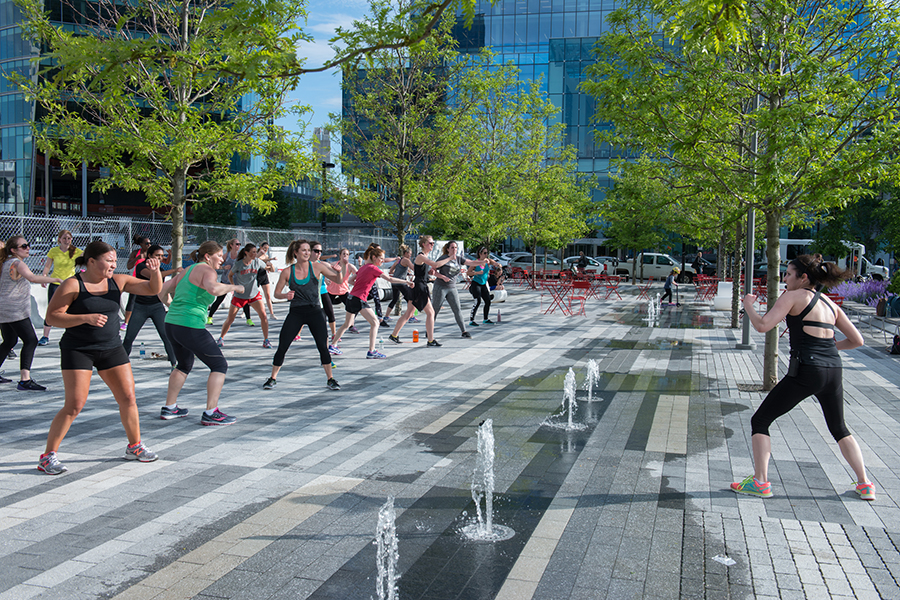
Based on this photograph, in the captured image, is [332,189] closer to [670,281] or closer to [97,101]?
[97,101]

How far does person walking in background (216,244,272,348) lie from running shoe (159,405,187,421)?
4720 millimetres

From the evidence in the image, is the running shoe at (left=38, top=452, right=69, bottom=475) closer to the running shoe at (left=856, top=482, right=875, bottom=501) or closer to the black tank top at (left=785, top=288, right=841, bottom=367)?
the black tank top at (left=785, top=288, right=841, bottom=367)

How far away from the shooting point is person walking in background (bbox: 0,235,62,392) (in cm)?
765

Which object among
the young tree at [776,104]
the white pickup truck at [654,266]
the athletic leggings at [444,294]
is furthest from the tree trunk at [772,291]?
the white pickup truck at [654,266]

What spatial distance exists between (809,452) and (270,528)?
4.54 metres

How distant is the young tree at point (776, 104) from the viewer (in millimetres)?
7648

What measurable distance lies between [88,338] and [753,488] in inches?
192

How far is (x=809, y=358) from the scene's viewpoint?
4.60 m

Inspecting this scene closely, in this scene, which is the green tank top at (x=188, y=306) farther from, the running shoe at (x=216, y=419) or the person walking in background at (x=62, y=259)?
the person walking in background at (x=62, y=259)

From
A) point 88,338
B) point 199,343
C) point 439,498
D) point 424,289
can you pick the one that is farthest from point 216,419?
point 424,289

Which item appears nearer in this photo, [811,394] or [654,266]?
[811,394]

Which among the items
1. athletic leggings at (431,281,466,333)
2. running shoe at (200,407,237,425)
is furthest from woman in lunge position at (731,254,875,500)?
athletic leggings at (431,281,466,333)

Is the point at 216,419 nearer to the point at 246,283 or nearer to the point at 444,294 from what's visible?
the point at 246,283

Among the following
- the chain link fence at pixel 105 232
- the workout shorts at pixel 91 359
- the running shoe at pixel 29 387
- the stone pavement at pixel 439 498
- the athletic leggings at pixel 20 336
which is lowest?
the stone pavement at pixel 439 498
